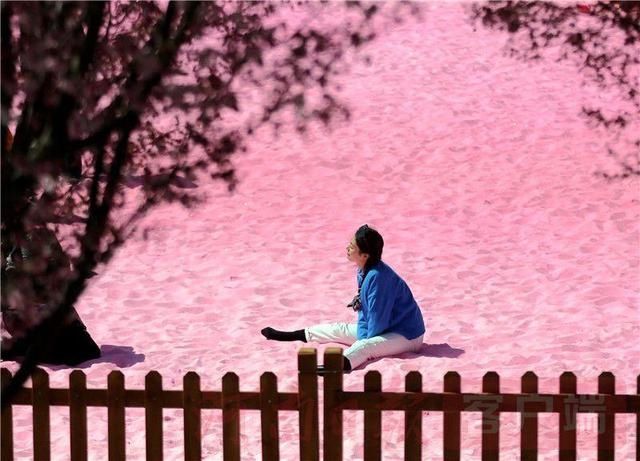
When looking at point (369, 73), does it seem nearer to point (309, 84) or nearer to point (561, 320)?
point (561, 320)

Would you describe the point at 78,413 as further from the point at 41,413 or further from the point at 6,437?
the point at 6,437

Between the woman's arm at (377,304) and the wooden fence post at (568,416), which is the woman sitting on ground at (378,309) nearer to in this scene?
the woman's arm at (377,304)

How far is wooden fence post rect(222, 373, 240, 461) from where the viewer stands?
18.0 ft

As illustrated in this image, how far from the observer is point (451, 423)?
548 cm

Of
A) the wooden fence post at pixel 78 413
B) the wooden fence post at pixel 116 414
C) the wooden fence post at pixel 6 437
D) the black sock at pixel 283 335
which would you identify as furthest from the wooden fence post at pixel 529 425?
the black sock at pixel 283 335

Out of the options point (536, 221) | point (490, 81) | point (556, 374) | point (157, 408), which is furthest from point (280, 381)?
point (490, 81)

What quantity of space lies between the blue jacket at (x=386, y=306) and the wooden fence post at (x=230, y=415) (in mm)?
2995

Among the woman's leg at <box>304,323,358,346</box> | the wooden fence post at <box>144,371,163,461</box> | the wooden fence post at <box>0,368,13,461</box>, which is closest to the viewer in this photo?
the wooden fence post at <box>144,371,163,461</box>

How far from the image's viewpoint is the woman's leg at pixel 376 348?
27.9ft

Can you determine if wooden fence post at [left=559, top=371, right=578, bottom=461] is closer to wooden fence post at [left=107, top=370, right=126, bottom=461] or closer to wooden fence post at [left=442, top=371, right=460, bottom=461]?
wooden fence post at [left=442, top=371, right=460, bottom=461]

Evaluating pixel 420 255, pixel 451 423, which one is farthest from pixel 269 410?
pixel 420 255

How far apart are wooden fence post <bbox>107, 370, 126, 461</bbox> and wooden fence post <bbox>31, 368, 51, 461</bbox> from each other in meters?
0.31

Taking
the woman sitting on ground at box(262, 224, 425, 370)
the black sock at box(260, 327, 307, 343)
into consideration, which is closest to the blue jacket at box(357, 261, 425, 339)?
the woman sitting on ground at box(262, 224, 425, 370)

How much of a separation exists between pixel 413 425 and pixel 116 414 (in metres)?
1.45
